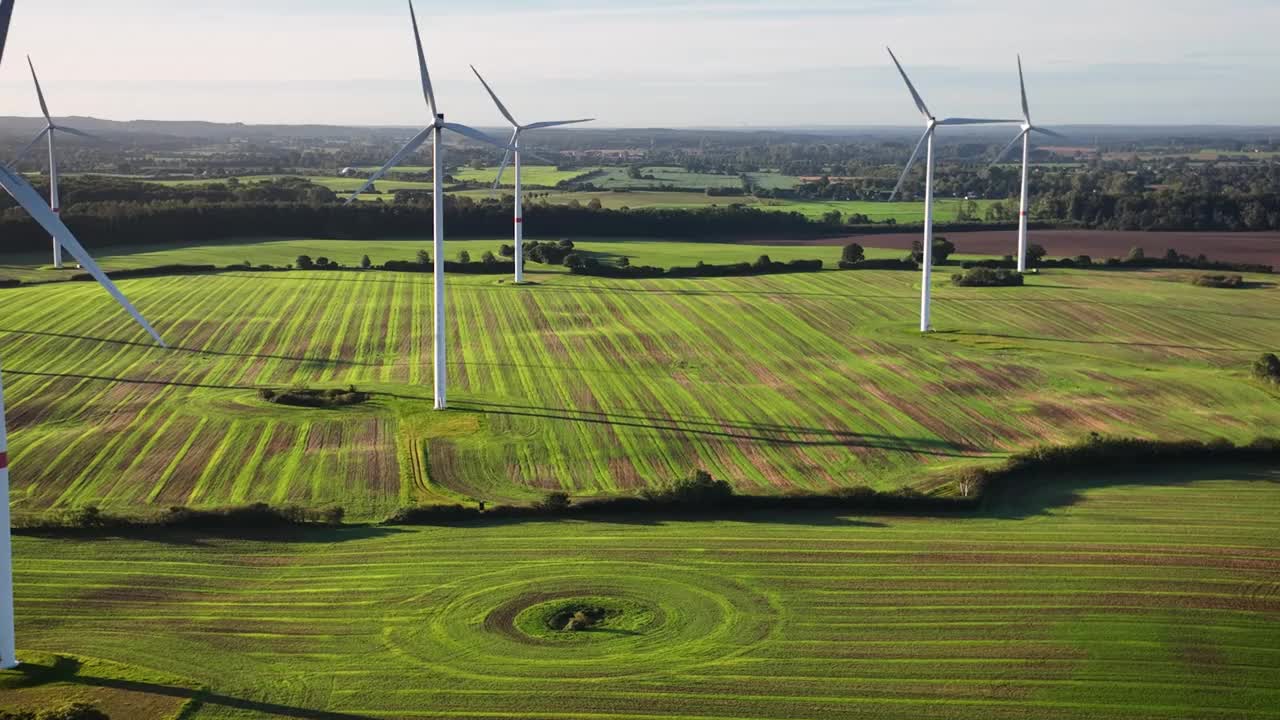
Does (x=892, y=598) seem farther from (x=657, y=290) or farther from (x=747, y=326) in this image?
(x=657, y=290)

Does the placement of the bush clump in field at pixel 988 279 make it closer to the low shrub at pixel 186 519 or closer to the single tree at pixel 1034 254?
the single tree at pixel 1034 254

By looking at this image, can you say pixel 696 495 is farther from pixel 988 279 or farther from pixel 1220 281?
pixel 1220 281

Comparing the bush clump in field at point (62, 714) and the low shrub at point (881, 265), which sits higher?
the low shrub at point (881, 265)

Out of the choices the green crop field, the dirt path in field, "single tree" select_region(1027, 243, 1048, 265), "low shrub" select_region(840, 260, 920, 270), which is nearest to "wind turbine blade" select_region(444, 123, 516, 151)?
"low shrub" select_region(840, 260, 920, 270)

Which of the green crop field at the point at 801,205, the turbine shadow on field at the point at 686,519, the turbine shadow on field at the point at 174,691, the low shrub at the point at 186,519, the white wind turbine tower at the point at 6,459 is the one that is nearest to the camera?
the turbine shadow on field at the point at 174,691

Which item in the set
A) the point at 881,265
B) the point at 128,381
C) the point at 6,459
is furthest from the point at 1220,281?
the point at 6,459

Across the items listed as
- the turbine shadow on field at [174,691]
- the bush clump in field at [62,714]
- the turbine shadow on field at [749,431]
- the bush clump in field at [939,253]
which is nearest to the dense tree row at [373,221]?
the bush clump in field at [939,253]

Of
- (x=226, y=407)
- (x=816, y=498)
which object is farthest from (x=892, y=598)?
(x=226, y=407)
